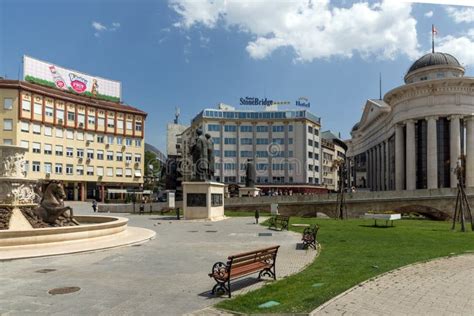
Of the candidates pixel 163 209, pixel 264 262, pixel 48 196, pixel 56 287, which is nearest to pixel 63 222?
pixel 48 196

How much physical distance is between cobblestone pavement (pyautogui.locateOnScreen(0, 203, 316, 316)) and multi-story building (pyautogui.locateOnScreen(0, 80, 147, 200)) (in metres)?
52.4

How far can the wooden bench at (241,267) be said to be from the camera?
313 inches

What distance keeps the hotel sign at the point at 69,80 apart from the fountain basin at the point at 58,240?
5644 centimetres

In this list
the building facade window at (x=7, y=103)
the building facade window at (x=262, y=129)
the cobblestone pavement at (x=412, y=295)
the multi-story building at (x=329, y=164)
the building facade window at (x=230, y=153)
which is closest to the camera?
the cobblestone pavement at (x=412, y=295)

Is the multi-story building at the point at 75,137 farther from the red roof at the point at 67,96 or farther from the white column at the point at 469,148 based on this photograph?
the white column at the point at 469,148

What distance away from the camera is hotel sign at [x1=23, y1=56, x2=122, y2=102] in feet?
209

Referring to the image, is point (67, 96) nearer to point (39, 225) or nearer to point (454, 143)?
point (39, 225)

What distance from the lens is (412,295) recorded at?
7.76m

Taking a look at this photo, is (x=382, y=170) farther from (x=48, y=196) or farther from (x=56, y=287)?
(x=56, y=287)

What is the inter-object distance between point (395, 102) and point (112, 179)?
50.8 metres

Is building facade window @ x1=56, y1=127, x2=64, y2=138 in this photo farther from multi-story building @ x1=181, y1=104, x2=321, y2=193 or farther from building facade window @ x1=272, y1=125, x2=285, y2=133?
building facade window @ x1=272, y1=125, x2=285, y2=133

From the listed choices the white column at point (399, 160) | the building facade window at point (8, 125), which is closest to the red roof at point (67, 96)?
the building facade window at point (8, 125)

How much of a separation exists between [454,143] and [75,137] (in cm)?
5951

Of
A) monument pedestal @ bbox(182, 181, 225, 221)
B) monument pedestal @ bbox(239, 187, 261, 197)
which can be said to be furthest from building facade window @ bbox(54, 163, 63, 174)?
monument pedestal @ bbox(182, 181, 225, 221)
